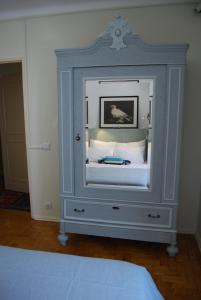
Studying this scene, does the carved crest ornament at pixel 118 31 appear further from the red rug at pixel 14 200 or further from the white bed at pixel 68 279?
the red rug at pixel 14 200

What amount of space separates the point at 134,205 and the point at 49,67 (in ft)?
5.96

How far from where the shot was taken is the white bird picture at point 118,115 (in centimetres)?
189

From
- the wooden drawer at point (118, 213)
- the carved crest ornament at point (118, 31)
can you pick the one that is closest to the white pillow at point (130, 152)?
the wooden drawer at point (118, 213)

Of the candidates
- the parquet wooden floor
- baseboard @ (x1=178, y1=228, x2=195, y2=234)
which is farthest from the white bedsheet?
baseboard @ (x1=178, y1=228, x2=195, y2=234)

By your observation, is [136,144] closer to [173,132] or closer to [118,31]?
[173,132]

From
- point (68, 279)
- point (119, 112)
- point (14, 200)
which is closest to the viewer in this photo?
point (68, 279)

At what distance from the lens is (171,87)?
Result: 1.72m

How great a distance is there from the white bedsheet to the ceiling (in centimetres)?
166

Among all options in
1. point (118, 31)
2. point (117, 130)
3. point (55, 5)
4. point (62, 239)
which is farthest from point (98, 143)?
point (55, 5)

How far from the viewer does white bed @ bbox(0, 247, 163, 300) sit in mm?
812

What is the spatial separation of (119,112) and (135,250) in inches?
55.4

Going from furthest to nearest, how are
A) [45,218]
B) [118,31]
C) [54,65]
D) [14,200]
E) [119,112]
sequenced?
[14,200]
[45,218]
[54,65]
[119,112]
[118,31]

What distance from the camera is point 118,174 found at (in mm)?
1959

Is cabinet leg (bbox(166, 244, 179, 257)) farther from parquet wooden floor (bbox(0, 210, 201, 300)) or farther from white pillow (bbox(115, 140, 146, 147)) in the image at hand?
white pillow (bbox(115, 140, 146, 147))
